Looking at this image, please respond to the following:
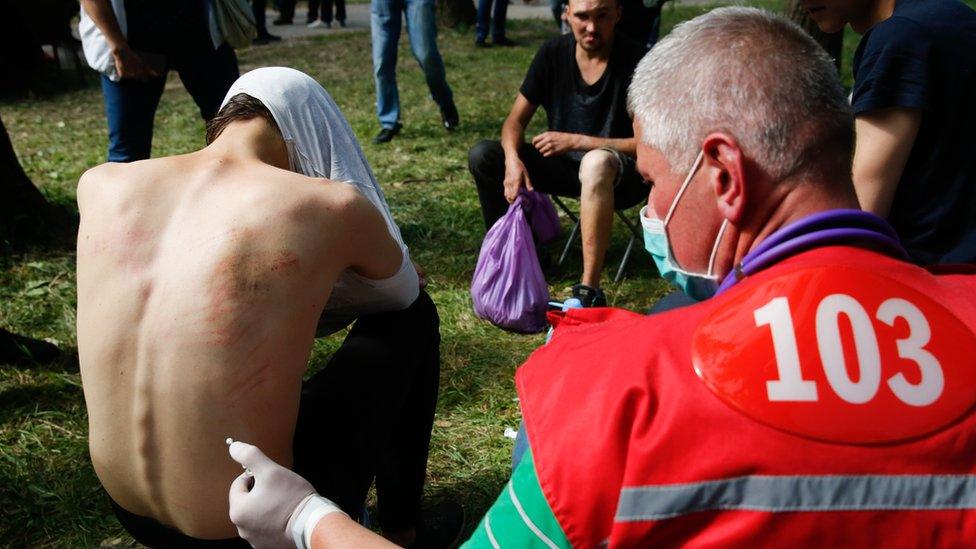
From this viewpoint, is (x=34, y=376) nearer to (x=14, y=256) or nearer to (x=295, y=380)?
(x=14, y=256)

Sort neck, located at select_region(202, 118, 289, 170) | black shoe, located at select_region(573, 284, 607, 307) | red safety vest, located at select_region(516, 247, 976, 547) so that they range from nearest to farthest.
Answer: red safety vest, located at select_region(516, 247, 976, 547) < neck, located at select_region(202, 118, 289, 170) < black shoe, located at select_region(573, 284, 607, 307)

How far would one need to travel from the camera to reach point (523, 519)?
3.44ft

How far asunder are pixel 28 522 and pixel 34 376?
94cm

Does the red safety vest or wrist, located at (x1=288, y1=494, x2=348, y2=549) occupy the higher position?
the red safety vest

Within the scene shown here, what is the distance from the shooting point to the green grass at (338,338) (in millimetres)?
2705

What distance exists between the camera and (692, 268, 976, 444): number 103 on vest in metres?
0.95

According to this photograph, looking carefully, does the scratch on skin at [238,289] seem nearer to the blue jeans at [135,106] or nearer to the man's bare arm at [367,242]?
the man's bare arm at [367,242]

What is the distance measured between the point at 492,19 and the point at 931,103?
9535mm

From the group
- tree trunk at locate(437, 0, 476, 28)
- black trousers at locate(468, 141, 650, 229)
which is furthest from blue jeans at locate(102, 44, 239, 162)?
tree trunk at locate(437, 0, 476, 28)

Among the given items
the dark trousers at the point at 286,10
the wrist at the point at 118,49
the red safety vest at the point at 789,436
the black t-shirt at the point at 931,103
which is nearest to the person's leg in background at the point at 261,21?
the dark trousers at the point at 286,10

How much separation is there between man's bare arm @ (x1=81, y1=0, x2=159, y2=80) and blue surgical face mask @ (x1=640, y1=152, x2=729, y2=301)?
3.13 m

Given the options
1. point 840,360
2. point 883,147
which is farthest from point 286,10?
point 840,360

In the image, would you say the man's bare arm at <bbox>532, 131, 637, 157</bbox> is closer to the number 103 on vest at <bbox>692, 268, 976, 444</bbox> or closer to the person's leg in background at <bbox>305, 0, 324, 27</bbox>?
the number 103 on vest at <bbox>692, 268, 976, 444</bbox>

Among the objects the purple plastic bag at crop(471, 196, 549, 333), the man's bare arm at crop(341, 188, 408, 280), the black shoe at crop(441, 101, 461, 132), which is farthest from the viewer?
the black shoe at crop(441, 101, 461, 132)
